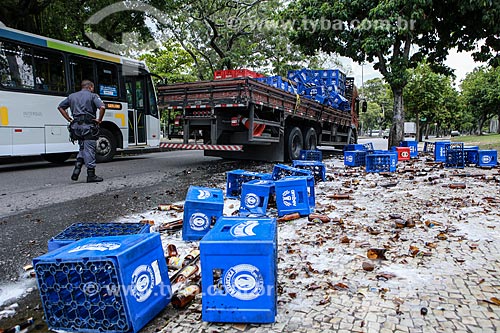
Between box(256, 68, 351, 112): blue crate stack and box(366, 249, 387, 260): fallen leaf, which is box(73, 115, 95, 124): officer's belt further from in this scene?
box(256, 68, 351, 112): blue crate stack

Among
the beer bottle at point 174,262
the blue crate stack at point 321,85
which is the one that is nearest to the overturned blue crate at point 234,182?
the beer bottle at point 174,262

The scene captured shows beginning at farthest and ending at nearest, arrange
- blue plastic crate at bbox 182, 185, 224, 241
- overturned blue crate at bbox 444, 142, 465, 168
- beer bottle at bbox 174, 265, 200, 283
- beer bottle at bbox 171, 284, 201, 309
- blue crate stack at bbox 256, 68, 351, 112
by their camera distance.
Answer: blue crate stack at bbox 256, 68, 351, 112 → overturned blue crate at bbox 444, 142, 465, 168 → blue plastic crate at bbox 182, 185, 224, 241 → beer bottle at bbox 174, 265, 200, 283 → beer bottle at bbox 171, 284, 201, 309

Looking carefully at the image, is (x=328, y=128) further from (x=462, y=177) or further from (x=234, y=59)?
(x=234, y=59)

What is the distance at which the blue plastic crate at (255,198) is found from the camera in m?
4.25

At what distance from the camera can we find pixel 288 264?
2801 mm

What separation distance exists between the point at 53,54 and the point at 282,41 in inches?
597

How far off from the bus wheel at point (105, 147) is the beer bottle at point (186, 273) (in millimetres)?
9118

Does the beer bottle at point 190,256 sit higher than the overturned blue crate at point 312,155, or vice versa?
the overturned blue crate at point 312,155

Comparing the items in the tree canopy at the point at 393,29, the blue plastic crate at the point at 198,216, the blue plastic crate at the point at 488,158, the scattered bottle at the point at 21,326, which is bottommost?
the scattered bottle at the point at 21,326

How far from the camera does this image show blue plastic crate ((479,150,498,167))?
28.9 ft

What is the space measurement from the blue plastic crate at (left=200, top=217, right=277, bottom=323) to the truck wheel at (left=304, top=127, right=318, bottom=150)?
30.9 feet

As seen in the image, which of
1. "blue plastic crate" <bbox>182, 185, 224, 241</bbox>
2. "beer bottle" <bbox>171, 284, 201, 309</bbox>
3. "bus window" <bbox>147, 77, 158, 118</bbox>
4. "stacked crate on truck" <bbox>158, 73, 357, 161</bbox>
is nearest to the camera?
"beer bottle" <bbox>171, 284, 201, 309</bbox>

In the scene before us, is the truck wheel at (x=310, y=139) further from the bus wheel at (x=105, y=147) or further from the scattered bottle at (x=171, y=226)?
the scattered bottle at (x=171, y=226)

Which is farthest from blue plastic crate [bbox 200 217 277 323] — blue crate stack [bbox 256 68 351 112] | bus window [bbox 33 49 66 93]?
blue crate stack [bbox 256 68 351 112]
